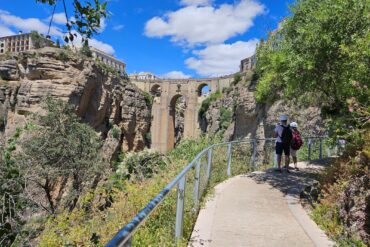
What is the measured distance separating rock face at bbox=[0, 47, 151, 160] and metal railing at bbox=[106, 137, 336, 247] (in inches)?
868

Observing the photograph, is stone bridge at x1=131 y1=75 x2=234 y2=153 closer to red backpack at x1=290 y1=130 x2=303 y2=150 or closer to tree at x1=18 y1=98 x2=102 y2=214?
tree at x1=18 y1=98 x2=102 y2=214

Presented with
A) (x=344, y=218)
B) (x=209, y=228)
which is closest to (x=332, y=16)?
(x=344, y=218)

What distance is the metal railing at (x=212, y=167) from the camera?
2977 millimetres

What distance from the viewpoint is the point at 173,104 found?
233ft

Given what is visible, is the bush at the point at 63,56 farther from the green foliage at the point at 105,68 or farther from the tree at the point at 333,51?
the tree at the point at 333,51

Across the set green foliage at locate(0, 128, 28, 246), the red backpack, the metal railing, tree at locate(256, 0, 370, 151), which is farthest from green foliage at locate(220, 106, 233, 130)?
tree at locate(256, 0, 370, 151)

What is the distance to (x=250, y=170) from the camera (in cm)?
1165

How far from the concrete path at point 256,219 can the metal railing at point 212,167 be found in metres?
0.38

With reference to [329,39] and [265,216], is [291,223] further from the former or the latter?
[329,39]

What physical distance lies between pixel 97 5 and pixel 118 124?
40154 mm

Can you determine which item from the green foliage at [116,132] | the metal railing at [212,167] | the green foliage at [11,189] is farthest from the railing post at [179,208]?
the green foliage at [116,132]

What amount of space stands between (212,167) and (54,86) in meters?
26.9

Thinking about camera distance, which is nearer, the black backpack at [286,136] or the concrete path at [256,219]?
the concrete path at [256,219]

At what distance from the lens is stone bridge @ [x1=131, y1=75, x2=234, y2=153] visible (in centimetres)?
6669
